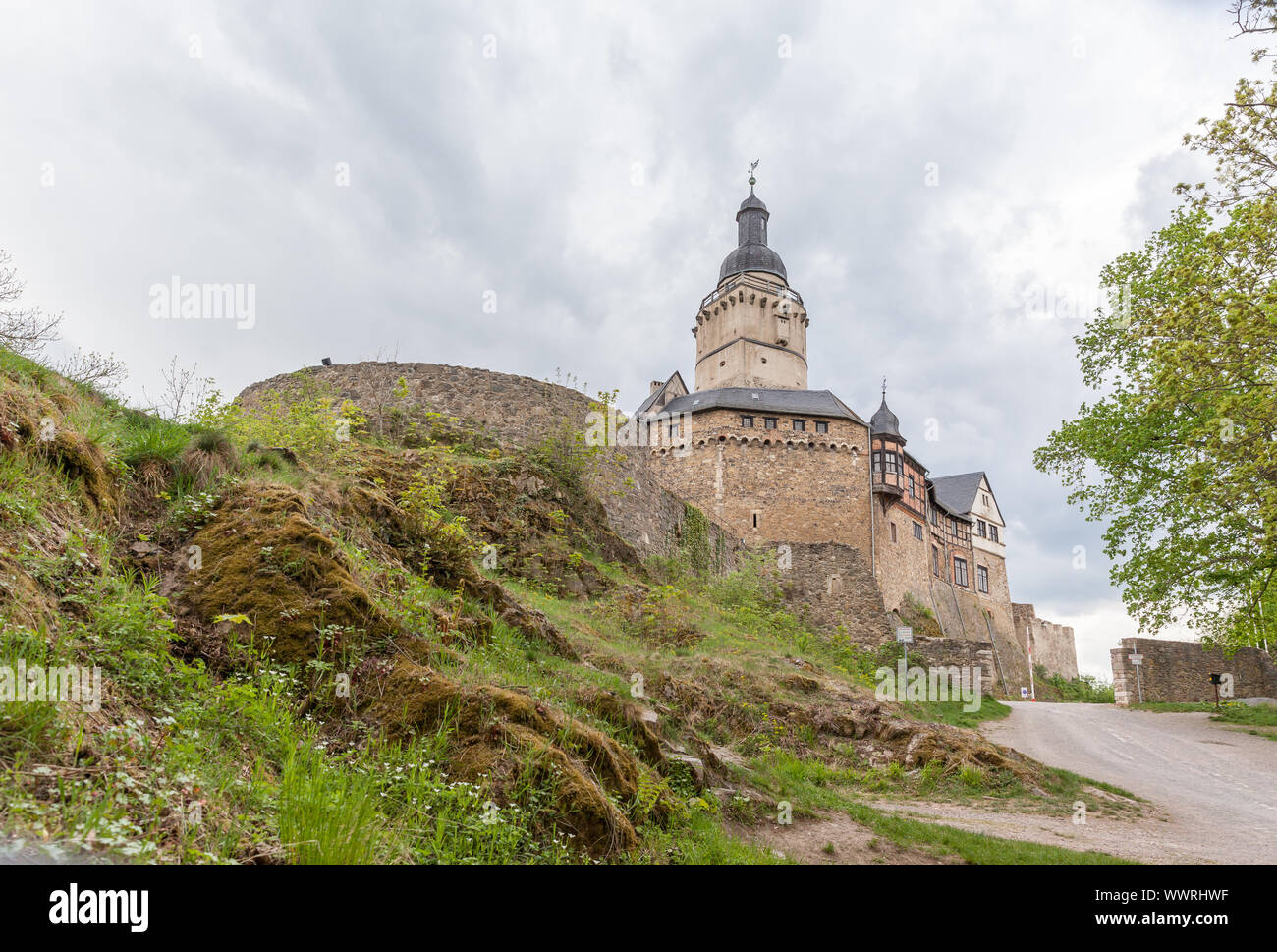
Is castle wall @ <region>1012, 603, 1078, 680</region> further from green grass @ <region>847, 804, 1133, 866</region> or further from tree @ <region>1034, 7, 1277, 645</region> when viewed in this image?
green grass @ <region>847, 804, 1133, 866</region>

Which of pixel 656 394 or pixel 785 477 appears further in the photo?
pixel 656 394

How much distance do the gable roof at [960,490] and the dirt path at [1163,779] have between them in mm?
30171

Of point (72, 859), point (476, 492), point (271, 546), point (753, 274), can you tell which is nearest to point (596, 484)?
point (476, 492)

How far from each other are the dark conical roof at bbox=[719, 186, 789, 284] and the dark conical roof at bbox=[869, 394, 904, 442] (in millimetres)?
12879

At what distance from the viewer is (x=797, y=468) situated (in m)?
33.9

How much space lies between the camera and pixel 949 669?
2477 cm

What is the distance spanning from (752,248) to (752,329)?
23.3 feet

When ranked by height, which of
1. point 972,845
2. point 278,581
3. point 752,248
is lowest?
point 972,845

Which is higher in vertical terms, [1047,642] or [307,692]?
[307,692]

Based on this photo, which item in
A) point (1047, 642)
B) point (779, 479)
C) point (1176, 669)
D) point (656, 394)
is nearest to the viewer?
point (1176, 669)

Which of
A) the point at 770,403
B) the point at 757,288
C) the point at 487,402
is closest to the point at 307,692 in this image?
the point at 487,402

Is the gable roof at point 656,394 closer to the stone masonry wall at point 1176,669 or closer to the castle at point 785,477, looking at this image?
the castle at point 785,477

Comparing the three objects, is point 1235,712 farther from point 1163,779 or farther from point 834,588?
point 834,588

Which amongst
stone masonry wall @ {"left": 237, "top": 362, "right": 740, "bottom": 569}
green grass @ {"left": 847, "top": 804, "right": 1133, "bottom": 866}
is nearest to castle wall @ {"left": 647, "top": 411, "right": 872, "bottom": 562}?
stone masonry wall @ {"left": 237, "top": 362, "right": 740, "bottom": 569}
